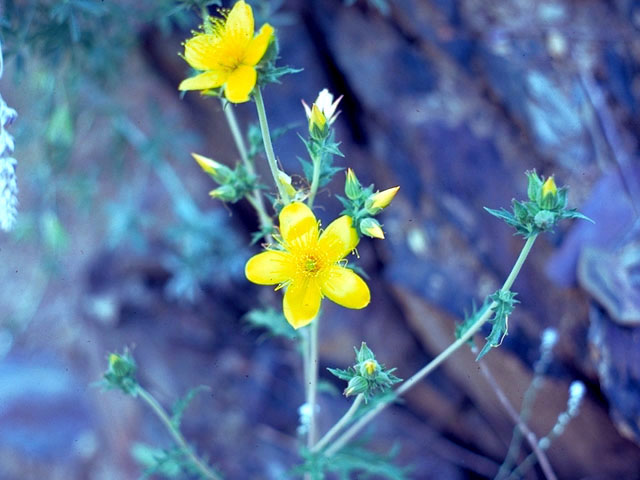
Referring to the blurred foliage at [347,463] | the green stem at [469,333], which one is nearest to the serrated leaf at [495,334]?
the green stem at [469,333]

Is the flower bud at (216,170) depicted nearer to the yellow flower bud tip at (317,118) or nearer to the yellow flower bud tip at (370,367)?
the yellow flower bud tip at (317,118)

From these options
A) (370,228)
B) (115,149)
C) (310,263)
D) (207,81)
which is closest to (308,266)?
(310,263)

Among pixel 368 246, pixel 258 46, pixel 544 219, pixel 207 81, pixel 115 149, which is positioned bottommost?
pixel 368 246

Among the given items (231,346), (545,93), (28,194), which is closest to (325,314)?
(231,346)

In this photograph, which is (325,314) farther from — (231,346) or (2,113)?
(2,113)

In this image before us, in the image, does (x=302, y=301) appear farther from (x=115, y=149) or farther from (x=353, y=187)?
(x=115, y=149)
